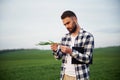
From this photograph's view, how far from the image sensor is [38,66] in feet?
9.25

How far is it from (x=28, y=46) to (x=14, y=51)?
206 millimetres

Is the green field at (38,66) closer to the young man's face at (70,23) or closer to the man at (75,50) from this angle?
the man at (75,50)

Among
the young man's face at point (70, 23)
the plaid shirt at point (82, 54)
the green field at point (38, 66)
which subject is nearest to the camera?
the plaid shirt at point (82, 54)

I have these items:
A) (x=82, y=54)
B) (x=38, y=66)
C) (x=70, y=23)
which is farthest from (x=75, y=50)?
(x=38, y=66)

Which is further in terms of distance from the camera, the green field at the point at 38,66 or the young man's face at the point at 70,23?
the green field at the point at 38,66

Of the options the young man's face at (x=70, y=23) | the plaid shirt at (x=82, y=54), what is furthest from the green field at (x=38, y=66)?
the young man's face at (x=70, y=23)

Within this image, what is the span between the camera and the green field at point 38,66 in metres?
2.79

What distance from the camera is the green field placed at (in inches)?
110

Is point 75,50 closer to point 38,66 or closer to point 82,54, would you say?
point 82,54

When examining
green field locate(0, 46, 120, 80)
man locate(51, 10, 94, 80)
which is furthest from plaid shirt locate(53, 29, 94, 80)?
green field locate(0, 46, 120, 80)

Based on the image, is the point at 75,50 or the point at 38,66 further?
the point at 38,66

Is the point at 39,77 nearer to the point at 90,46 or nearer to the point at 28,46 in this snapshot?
the point at 28,46

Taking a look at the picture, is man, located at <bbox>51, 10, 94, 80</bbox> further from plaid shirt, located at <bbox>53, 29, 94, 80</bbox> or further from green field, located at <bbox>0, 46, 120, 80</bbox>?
green field, located at <bbox>0, 46, 120, 80</bbox>

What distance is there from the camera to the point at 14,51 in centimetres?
286
